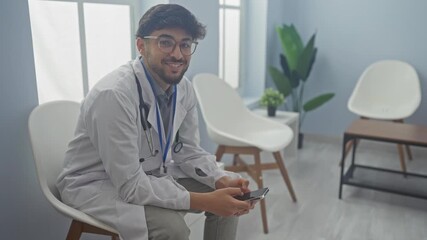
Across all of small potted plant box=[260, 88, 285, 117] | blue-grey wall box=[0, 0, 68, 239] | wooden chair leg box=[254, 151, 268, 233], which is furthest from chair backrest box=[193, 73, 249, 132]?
blue-grey wall box=[0, 0, 68, 239]

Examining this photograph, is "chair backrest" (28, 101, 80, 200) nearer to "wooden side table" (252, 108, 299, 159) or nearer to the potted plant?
"wooden side table" (252, 108, 299, 159)

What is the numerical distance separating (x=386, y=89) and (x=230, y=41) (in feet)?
4.74

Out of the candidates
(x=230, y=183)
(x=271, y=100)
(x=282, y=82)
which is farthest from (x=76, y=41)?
(x=282, y=82)

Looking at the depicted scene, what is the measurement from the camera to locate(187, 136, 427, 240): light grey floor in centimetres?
224

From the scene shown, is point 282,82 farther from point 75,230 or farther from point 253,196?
point 75,230

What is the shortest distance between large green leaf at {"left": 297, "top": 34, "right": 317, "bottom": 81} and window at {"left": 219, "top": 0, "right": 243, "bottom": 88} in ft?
1.85

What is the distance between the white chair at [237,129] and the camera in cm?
229

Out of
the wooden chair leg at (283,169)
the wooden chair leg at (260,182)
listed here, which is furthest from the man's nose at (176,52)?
the wooden chair leg at (283,169)

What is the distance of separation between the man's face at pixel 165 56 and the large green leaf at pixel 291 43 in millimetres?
2312

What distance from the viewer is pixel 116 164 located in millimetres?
1250

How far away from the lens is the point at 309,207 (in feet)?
8.46

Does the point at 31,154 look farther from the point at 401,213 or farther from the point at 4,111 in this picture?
the point at 401,213

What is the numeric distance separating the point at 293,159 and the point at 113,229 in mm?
2442

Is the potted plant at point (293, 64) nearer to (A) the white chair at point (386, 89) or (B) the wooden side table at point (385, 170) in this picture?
(A) the white chair at point (386, 89)
